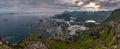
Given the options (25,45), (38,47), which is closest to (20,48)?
(25,45)

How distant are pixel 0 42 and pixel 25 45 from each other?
19173mm

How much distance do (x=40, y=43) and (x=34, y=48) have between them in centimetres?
622

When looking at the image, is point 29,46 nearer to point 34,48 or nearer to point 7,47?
point 34,48

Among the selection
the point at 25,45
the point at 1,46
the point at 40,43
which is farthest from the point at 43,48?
the point at 1,46

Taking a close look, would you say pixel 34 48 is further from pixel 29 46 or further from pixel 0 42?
pixel 0 42

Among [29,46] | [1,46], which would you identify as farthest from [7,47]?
[29,46]

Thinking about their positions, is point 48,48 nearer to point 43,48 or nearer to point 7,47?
point 43,48

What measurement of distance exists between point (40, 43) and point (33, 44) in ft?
18.0

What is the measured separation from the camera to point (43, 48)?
189 m

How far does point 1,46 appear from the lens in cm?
18600

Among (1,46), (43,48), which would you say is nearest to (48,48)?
(43,48)

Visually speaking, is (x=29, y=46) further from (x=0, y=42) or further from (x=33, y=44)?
(x=0, y=42)

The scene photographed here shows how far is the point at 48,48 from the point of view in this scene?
197625 mm

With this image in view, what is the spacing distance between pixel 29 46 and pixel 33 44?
329 cm
